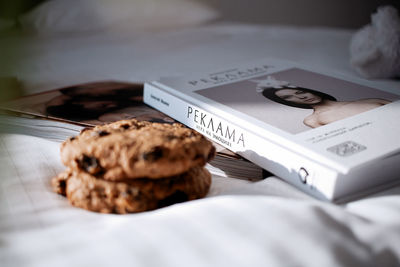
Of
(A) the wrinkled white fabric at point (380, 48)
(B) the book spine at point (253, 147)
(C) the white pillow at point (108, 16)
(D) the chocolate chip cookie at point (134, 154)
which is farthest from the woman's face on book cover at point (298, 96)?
(C) the white pillow at point (108, 16)

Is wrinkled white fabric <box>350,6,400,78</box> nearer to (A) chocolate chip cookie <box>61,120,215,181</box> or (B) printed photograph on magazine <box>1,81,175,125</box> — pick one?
(B) printed photograph on magazine <box>1,81,175,125</box>

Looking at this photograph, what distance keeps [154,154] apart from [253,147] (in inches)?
6.2

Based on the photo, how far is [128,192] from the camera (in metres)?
0.39

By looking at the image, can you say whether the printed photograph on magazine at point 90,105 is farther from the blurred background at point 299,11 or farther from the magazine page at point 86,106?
the blurred background at point 299,11

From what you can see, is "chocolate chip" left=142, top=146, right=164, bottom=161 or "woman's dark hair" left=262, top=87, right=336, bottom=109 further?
"woman's dark hair" left=262, top=87, right=336, bottom=109

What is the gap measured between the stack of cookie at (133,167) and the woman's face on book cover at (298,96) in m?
0.20

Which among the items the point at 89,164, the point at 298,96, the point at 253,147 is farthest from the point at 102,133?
the point at 298,96

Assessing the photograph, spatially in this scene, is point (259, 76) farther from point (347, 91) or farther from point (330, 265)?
point (330, 265)

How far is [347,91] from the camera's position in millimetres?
604

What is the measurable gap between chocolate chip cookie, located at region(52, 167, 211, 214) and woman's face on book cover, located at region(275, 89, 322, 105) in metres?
0.22

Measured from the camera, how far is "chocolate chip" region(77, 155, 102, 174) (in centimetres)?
39

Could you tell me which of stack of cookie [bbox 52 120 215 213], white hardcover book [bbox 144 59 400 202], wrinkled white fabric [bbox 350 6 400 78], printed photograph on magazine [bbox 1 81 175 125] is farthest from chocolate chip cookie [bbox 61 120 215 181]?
wrinkled white fabric [bbox 350 6 400 78]

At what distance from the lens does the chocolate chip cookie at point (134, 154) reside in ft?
1.24

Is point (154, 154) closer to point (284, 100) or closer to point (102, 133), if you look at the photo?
point (102, 133)
